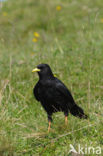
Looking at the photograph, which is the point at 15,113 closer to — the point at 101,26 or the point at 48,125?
the point at 48,125

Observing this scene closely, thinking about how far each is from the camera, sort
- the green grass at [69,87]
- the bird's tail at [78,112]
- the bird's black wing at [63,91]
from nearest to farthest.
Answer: the green grass at [69,87] → the bird's tail at [78,112] → the bird's black wing at [63,91]

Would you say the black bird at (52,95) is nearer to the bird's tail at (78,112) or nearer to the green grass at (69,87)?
the bird's tail at (78,112)

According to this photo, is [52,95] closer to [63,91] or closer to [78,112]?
[63,91]

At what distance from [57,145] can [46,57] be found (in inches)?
93.7

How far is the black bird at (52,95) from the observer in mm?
4086

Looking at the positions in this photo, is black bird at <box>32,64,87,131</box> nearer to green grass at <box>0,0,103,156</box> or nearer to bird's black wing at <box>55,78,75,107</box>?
bird's black wing at <box>55,78,75,107</box>

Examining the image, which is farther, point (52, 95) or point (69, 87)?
point (69, 87)

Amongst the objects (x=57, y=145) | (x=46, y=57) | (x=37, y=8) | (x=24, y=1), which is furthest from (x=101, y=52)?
(x=24, y=1)

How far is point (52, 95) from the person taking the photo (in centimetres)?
409

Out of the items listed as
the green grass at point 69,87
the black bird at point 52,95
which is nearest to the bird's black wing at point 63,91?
the black bird at point 52,95

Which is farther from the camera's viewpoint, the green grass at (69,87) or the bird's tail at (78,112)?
the bird's tail at (78,112)

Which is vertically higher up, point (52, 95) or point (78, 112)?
point (52, 95)

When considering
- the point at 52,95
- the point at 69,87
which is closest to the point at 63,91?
the point at 52,95

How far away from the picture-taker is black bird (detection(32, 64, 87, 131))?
409 cm
